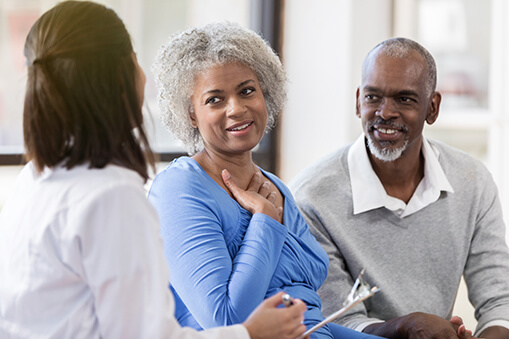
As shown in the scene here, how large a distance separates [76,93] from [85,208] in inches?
7.2

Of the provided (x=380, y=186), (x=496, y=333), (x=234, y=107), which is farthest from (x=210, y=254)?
(x=496, y=333)

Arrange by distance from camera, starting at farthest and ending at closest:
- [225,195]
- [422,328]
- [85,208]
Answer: [422,328], [225,195], [85,208]

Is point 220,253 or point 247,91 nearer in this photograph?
point 220,253

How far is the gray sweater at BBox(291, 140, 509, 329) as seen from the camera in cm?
182

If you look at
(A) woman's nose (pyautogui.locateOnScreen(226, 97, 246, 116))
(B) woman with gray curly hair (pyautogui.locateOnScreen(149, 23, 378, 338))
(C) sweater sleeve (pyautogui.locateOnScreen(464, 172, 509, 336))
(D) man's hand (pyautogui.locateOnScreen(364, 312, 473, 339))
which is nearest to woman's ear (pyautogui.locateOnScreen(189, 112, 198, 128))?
(B) woman with gray curly hair (pyautogui.locateOnScreen(149, 23, 378, 338))

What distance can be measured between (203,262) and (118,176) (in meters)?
0.39

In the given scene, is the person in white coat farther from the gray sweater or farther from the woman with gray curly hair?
the gray sweater

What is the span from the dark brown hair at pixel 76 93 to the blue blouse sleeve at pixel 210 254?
344 millimetres

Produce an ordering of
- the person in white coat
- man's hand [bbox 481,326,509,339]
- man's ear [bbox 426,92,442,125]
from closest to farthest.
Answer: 1. the person in white coat
2. man's hand [bbox 481,326,509,339]
3. man's ear [bbox 426,92,442,125]

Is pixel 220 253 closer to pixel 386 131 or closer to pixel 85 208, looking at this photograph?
pixel 85 208

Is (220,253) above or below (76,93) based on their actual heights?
below

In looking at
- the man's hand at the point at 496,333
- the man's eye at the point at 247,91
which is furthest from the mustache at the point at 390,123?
the man's hand at the point at 496,333

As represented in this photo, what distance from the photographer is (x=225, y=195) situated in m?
1.46

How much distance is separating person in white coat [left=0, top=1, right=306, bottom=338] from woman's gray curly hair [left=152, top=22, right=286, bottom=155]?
479 millimetres
